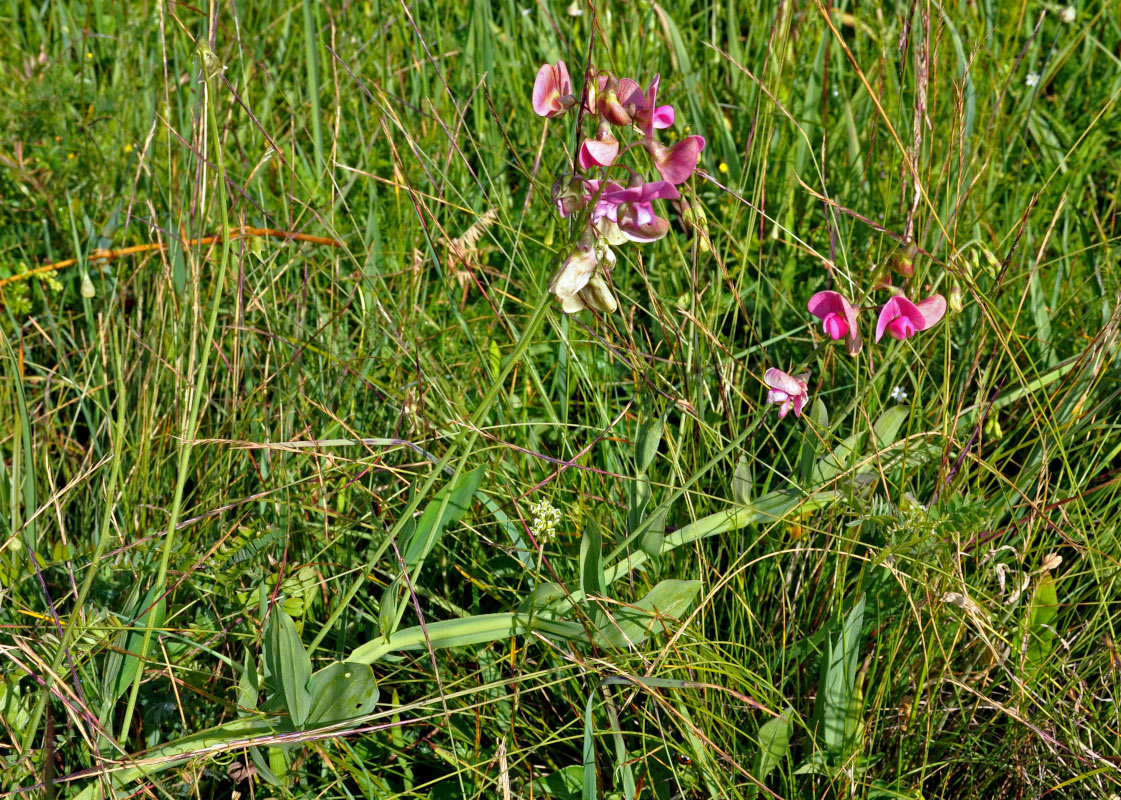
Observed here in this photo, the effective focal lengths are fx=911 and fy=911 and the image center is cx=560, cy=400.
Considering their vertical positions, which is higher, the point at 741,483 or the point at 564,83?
the point at 564,83

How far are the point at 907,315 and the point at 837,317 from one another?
0.08 m

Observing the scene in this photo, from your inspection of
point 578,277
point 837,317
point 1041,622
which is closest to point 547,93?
point 578,277

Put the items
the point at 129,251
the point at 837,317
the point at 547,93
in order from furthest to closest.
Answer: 1. the point at 129,251
2. the point at 837,317
3. the point at 547,93

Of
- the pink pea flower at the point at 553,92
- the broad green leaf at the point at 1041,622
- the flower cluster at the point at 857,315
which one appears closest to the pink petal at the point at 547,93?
the pink pea flower at the point at 553,92

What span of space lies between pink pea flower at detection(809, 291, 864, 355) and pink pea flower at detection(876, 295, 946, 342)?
39 mm

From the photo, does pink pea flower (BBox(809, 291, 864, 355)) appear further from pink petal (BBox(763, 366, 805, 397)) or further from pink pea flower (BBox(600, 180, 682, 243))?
Answer: pink pea flower (BBox(600, 180, 682, 243))

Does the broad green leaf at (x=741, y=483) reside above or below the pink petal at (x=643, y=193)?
below

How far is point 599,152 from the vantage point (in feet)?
2.64

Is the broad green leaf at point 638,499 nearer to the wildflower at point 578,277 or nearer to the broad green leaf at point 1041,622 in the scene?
the wildflower at point 578,277

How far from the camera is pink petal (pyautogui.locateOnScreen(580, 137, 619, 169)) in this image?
0.80m

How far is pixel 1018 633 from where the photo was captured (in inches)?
43.7

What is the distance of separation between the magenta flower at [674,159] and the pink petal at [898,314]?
0.32m

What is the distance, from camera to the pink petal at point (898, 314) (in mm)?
1012

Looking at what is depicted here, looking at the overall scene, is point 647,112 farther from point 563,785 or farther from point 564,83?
point 563,785
